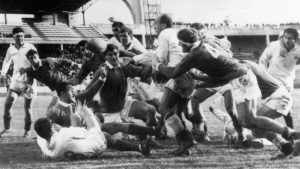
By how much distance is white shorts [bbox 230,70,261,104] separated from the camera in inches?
214

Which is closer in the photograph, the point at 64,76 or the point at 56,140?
the point at 56,140

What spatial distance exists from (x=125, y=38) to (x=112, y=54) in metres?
1.52

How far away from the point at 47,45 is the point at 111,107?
31.5 metres

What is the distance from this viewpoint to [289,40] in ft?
22.2

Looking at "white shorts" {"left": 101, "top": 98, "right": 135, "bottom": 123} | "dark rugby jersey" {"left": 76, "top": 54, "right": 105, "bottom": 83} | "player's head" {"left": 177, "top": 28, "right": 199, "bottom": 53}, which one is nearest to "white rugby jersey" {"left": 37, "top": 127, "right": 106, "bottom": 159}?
"white shorts" {"left": 101, "top": 98, "right": 135, "bottom": 123}

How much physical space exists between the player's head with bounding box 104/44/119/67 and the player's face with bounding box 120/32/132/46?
4.72ft

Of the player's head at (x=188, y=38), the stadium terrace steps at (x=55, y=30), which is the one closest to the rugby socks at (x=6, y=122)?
the player's head at (x=188, y=38)

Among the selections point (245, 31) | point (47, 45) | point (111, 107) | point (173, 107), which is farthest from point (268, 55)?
point (245, 31)

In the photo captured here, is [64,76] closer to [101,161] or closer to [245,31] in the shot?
[101,161]

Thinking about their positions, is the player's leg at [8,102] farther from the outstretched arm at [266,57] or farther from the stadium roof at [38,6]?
the stadium roof at [38,6]

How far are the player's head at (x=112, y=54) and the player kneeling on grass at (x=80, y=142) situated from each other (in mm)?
741

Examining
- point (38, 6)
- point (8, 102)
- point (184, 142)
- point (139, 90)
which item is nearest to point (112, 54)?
point (184, 142)

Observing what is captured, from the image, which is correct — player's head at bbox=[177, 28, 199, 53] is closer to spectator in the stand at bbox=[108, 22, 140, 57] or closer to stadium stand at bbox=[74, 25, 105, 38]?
spectator in the stand at bbox=[108, 22, 140, 57]

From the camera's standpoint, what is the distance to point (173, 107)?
5996mm
